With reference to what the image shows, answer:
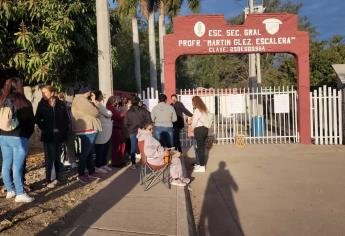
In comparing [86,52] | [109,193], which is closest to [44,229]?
[109,193]

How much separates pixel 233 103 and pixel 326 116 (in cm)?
308

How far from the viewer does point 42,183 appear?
8.65 metres

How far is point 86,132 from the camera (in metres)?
9.03

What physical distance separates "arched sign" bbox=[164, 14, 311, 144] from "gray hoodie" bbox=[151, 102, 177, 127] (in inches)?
177

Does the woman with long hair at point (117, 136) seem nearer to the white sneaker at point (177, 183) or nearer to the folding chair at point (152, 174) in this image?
the folding chair at point (152, 174)

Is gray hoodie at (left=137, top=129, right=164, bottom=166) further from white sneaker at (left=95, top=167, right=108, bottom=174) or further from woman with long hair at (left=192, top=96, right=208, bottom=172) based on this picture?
woman with long hair at (left=192, top=96, right=208, bottom=172)

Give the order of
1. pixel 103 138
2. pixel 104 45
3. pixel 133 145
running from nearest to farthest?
1. pixel 103 138
2. pixel 133 145
3. pixel 104 45

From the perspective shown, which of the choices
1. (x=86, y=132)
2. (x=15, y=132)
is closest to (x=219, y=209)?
(x=86, y=132)

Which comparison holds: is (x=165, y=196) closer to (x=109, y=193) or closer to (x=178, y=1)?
(x=109, y=193)

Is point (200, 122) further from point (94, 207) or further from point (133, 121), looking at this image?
point (94, 207)

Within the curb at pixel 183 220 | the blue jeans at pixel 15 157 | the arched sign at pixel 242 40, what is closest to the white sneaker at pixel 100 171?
the curb at pixel 183 220

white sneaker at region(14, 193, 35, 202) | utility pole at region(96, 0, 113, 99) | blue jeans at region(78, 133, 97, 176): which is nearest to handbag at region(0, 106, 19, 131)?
white sneaker at region(14, 193, 35, 202)

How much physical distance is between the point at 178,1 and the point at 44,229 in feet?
87.5

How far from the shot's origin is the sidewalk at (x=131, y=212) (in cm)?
573
